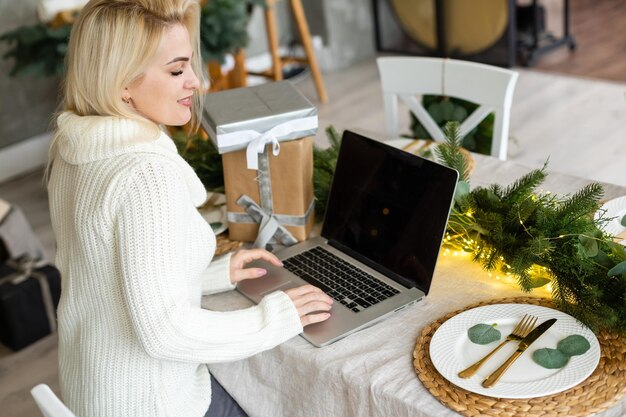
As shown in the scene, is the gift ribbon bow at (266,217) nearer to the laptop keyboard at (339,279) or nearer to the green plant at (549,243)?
the laptop keyboard at (339,279)

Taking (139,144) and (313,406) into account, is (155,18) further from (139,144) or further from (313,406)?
(313,406)

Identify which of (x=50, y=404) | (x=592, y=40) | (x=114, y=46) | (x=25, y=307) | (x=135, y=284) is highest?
(x=114, y=46)

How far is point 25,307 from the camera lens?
2.80m

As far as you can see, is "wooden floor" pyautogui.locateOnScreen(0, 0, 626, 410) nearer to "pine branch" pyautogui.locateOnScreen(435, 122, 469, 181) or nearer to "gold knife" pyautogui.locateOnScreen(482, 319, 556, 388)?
"pine branch" pyautogui.locateOnScreen(435, 122, 469, 181)

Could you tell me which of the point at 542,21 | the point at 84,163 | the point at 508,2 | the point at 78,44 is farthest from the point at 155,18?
the point at 542,21

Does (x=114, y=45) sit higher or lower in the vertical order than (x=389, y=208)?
higher

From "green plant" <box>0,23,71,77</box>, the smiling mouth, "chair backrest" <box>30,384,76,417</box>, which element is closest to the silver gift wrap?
the smiling mouth

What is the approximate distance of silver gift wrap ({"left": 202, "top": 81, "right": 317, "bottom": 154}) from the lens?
164 centimetres

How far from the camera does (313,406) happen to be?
53.9 inches

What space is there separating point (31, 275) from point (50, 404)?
1755 millimetres

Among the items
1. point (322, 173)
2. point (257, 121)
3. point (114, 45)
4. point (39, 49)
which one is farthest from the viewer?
point (39, 49)

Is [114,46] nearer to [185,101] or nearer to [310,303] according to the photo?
[185,101]

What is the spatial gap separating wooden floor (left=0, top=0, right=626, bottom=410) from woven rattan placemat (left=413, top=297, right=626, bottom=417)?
1.70 m

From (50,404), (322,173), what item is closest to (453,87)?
(322,173)
